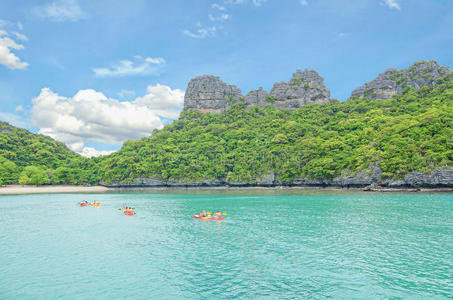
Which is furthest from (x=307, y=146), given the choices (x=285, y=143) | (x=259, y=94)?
(x=259, y=94)

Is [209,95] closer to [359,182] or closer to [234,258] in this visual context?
[359,182]

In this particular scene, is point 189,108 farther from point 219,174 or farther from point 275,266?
point 275,266

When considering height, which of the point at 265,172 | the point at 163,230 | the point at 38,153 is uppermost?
the point at 38,153

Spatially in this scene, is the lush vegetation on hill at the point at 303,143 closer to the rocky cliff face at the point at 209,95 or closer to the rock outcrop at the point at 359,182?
the rock outcrop at the point at 359,182

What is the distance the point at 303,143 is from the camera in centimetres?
9738

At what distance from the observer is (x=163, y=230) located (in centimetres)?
2784

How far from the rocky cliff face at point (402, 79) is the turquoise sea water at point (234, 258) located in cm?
12196

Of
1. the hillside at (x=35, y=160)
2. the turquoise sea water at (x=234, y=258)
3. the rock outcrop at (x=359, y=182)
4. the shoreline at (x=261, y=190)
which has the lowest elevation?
the turquoise sea water at (x=234, y=258)

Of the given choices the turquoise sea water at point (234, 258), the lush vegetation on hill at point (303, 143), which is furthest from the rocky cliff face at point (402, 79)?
the turquoise sea water at point (234, 258)

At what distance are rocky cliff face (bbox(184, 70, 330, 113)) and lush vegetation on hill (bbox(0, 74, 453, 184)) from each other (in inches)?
369

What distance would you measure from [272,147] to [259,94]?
67.6m

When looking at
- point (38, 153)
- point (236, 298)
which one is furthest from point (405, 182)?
point (38, 153)

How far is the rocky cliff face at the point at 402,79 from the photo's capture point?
418ft

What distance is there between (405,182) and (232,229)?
56.4 meters
